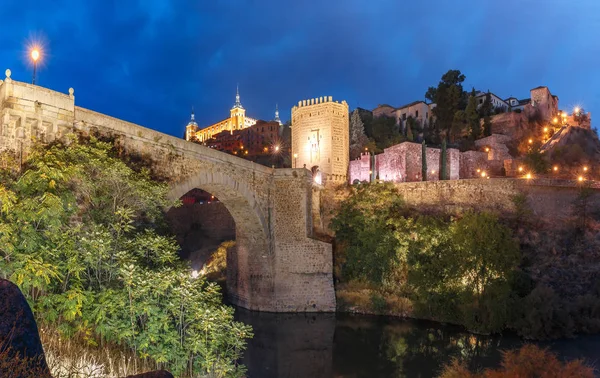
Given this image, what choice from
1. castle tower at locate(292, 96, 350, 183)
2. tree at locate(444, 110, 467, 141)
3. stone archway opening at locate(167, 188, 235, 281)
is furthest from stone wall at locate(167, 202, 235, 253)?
tree at locate(444, 110, 467, 141)

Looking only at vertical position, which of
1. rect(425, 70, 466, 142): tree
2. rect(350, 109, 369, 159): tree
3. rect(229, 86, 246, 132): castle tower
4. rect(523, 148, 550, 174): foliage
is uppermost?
rect(229, 86, 246, 132): castle tower

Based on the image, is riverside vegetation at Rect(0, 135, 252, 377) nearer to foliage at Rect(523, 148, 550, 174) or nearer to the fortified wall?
the fortified wall

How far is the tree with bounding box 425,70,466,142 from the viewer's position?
1547 inches

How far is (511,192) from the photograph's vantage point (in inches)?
790

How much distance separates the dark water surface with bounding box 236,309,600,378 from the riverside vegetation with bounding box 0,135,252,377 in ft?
19.7

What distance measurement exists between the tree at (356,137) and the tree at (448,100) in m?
8.25

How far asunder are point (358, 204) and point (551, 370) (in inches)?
567

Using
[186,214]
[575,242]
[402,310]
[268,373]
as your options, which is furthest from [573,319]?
[186,214]

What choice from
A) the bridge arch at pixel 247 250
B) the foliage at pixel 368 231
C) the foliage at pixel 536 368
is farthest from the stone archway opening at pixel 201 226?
the foliage at pixel 536 368

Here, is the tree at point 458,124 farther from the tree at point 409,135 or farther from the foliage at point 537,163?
the foliage at point 537,163

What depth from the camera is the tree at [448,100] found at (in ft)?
129

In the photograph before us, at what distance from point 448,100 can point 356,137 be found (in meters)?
10.1

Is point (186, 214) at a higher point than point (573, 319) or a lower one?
higher

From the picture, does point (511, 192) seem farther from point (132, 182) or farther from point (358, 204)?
point (132, 182)
